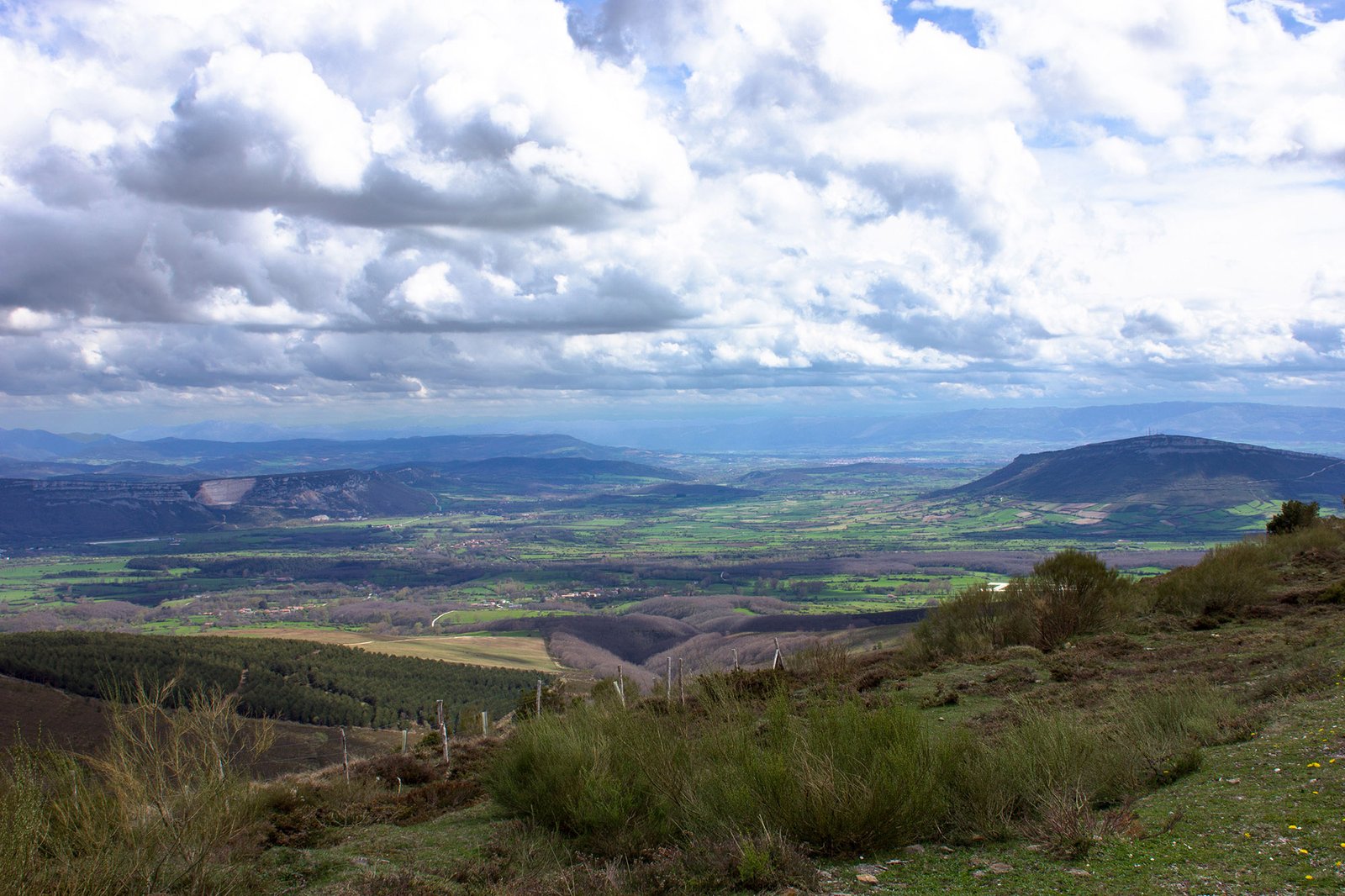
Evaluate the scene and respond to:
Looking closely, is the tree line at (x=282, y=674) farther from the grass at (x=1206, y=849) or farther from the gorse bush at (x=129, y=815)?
the grass at (x=1206, y=849)

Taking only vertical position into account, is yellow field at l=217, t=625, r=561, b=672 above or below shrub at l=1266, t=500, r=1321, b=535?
below

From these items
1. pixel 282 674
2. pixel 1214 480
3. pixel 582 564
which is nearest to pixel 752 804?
pixel 282 674

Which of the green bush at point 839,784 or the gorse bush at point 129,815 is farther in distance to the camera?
the green bush at point 839,784

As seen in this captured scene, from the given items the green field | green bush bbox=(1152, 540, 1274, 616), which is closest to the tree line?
the green field

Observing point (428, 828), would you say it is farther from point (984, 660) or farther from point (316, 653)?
point (316, 653)

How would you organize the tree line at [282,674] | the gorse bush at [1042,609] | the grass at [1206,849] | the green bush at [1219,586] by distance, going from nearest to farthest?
the grass at [1206,849] → the green bush at [1219,586] → the gorse bush at [1042,609] → the tree line at [282,674]

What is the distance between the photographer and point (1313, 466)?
173 m

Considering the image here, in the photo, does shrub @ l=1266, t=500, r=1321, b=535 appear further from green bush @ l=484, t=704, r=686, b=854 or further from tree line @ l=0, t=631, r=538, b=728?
tree line @ l=0, t=631, r=538, b=728

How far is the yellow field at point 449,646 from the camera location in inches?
2616

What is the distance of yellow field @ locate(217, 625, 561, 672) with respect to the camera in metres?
66.4

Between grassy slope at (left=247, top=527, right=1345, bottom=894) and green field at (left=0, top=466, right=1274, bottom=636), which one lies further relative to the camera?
green field at (left=0, top=466, right=1274, bottom=636)

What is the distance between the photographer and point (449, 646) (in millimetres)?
74875

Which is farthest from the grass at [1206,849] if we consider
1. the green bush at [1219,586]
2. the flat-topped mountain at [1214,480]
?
the flat-topped mountain at [1214,480]

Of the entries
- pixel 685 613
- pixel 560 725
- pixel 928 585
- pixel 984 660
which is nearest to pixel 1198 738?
pixel 560 725
